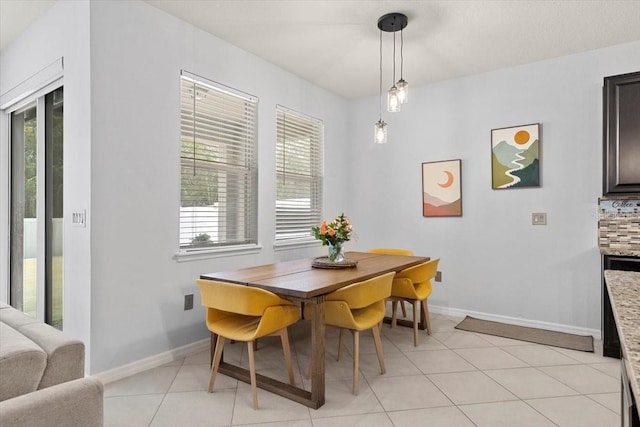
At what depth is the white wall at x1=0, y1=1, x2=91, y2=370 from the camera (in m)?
2.48

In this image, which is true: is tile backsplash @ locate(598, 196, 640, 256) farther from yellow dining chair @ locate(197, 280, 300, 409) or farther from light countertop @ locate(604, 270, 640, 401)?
yellow dining chair @ locate(197, 280, 300, 409)

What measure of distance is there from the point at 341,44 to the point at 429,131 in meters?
1.59

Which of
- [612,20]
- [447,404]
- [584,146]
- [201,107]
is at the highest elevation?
[612,20]

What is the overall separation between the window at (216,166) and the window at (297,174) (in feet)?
1.33

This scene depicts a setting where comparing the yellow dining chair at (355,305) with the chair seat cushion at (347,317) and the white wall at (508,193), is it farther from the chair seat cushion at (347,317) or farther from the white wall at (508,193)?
the white wall at (508,193)

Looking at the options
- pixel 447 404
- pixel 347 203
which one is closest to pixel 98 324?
pixel 447 404

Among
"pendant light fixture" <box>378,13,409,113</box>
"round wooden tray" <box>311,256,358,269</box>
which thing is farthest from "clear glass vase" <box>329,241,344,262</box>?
"pendant light fixture" <box>378,13,409,113</box>

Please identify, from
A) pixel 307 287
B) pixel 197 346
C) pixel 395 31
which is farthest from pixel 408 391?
pixel 395 31

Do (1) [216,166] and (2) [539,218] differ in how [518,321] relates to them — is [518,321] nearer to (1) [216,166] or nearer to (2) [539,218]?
(2) [539,218]

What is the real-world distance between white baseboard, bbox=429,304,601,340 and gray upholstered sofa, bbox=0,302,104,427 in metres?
3.73

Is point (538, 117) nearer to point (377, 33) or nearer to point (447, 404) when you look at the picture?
point (377, 33)

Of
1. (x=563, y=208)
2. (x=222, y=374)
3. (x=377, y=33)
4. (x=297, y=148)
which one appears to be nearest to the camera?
(x=222, y=374)

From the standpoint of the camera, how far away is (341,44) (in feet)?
11.1

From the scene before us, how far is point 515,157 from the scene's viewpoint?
3.84 metres
